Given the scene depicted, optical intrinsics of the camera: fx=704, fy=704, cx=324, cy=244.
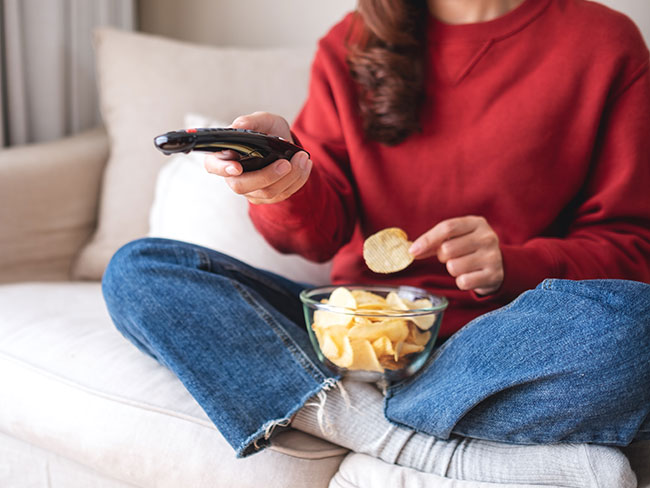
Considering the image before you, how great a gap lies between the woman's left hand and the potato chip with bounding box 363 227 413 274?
0.12 ft

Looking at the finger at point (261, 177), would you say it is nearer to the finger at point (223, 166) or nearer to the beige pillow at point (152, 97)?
the finger at point (223, 166)

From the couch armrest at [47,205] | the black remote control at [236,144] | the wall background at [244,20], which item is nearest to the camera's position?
the black remote control at [236,144]

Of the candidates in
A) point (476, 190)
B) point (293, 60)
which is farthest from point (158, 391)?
point (293, 60)

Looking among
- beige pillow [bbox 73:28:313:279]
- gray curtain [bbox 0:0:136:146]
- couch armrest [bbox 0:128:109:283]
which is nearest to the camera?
couch armrest [bbox 0:128:109:283]

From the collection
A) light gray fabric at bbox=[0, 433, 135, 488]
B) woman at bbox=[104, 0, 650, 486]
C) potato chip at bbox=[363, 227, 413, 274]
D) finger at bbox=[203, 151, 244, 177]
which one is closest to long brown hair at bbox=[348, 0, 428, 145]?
woman at bbox=[104, 0, 650, 486]

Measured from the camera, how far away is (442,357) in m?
0.88

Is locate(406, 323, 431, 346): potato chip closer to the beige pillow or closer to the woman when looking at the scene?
the woman

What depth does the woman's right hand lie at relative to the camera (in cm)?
69

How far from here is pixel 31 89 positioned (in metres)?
1.79

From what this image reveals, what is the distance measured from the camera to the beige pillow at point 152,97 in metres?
1.53

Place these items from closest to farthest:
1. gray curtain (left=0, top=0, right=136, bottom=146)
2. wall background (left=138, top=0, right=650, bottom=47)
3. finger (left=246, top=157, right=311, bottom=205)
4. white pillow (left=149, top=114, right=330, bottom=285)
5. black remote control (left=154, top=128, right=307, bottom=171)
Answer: black remote control (left=154, top=128, right=307, bottom=171), finger (left=246, top=157, right=311, bottom=205), white pillow (left=149, top=114, right=330, bottom=285), gray curtain (left=0, top=0, right=136, bottom=146), wall background (left=138, top=0, right=650, bottom=47)

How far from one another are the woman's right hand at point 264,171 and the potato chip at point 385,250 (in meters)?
0.14

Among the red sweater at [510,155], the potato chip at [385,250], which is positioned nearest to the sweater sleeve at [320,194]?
the red sweater at [510,155]

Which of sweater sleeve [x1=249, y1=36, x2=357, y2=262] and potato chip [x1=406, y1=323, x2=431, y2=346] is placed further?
sweater sleeve [x1=249, y1=36, x2=357, y2=262]
